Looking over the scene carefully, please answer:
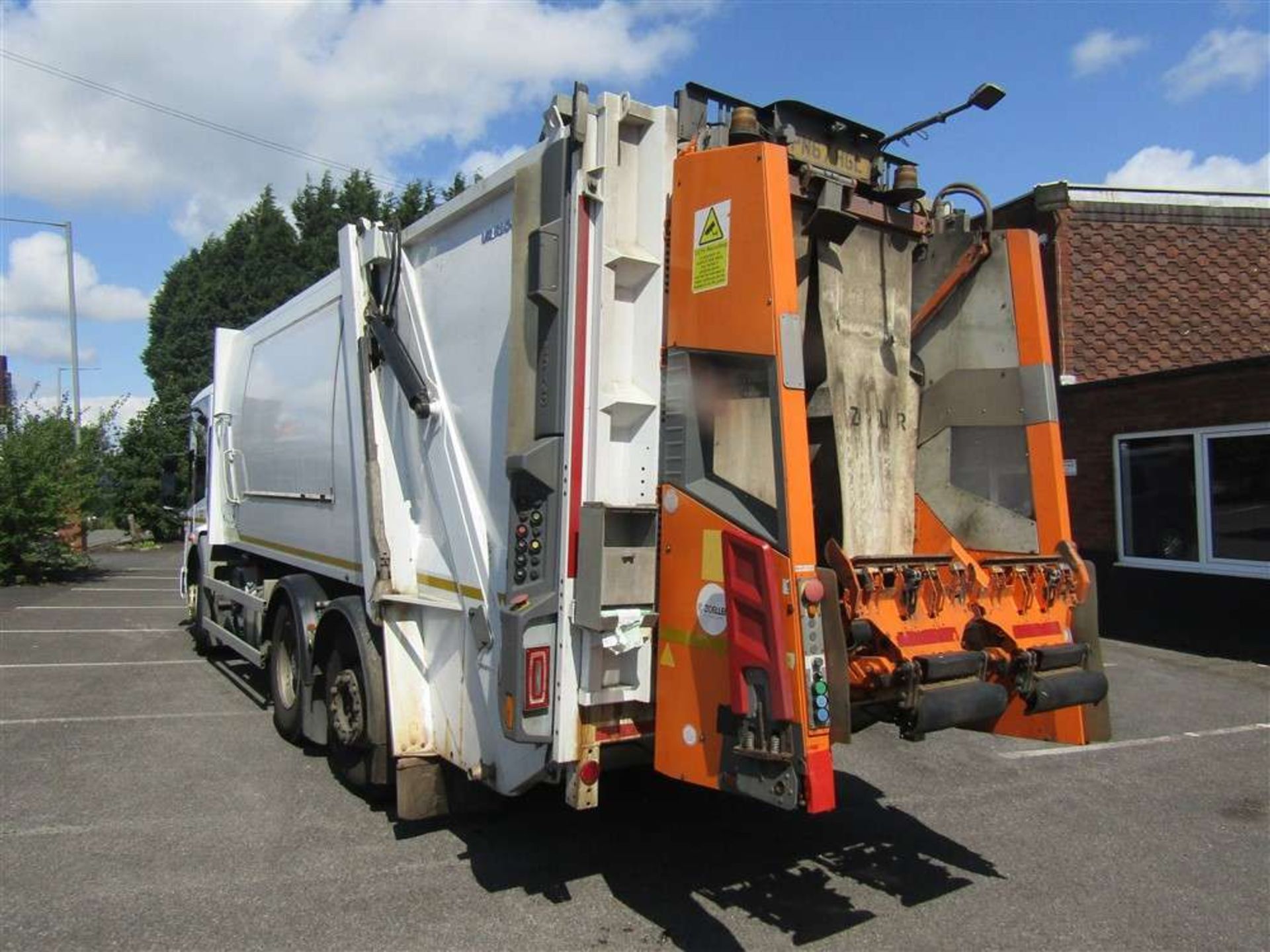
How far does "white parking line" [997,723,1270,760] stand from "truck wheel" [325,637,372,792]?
418 cm

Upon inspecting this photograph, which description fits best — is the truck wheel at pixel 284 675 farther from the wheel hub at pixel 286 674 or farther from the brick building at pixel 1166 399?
the brick building at pixel 1166 399

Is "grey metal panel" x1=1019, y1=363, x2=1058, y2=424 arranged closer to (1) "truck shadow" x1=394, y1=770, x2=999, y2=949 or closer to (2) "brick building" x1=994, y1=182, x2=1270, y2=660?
(1) "truck shadow" x1=394, y1=770, x2=999, y2=949

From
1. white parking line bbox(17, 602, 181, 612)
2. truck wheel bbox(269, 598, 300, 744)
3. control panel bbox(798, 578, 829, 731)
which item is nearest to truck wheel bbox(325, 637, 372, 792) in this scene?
truck wheel bbox(269, 598, 300, 744)

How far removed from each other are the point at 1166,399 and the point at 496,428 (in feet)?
31.3

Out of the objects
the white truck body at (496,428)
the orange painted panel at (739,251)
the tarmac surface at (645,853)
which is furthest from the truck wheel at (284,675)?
the orange painted panel at (739,251)

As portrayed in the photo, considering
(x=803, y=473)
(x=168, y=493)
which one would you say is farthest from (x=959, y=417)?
(x=168, y=493)

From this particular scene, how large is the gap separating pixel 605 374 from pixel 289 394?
12.6 feet

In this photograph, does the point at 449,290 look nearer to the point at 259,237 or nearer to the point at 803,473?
the point at 803,473

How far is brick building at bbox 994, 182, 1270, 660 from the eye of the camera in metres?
10.0

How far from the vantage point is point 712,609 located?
11.1ft

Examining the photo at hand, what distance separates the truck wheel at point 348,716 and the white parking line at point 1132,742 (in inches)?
165

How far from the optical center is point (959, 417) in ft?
15.4

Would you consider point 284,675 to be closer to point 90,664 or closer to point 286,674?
point 286,674

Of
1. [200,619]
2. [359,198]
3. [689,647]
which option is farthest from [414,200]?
[689,647]
